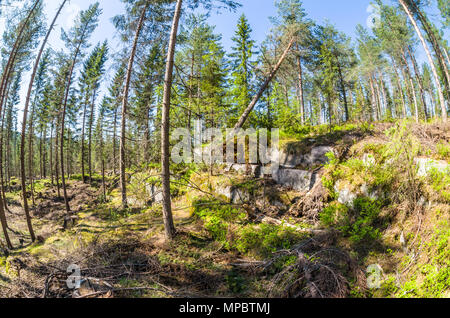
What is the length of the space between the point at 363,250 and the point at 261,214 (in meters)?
3.18

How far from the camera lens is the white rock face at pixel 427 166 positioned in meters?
4.60

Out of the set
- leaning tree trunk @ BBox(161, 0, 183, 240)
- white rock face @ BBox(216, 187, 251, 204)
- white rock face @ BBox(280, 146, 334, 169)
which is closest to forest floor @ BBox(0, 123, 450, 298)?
white rock face @ BBox(216, 187, 251, 204)

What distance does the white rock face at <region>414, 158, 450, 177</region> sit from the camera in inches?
181

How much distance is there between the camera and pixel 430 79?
37.7m

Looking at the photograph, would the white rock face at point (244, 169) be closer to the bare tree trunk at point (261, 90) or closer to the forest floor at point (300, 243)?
the forest floor at point (300, 243)

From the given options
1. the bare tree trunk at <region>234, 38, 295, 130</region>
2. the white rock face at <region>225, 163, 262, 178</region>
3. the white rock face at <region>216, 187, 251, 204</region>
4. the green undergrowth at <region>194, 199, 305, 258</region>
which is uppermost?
the bare tree trunk at <region>234, 38, 295, 130</region>

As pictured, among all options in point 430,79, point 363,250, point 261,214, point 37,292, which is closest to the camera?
point 37,292

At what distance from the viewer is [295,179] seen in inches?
312

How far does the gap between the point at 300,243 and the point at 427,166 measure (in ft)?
12.0

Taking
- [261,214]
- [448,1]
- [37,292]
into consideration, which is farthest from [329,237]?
[448,1]

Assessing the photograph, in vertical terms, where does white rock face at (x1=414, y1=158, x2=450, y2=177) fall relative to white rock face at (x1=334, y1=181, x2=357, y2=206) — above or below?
above

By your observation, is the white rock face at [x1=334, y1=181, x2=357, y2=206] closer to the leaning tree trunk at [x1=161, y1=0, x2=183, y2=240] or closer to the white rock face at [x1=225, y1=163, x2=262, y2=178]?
the white rock face at [x1=225, y1=163, x2=262, y2=178]

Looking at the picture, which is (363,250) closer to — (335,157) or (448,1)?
(335,157)

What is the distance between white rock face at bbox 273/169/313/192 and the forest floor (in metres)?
0.29
